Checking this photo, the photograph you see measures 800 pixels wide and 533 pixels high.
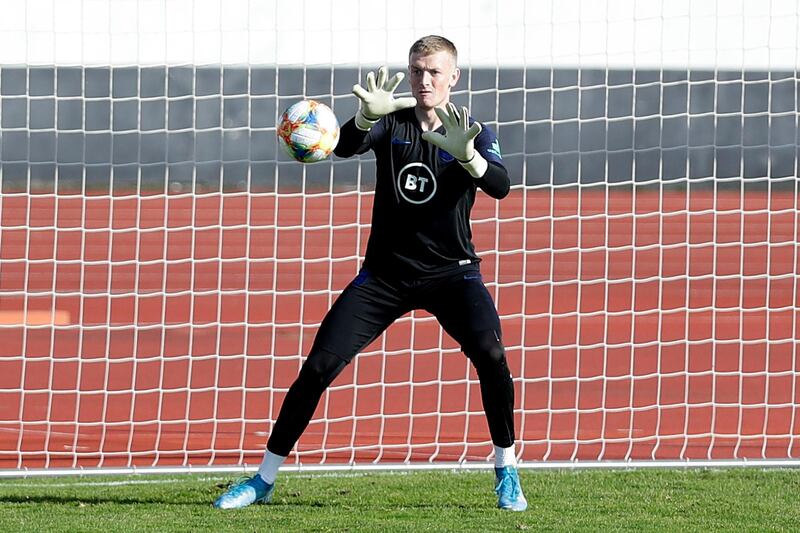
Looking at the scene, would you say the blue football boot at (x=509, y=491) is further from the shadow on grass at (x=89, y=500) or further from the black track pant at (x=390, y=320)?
the shadow on grass at (x=89, y=500)

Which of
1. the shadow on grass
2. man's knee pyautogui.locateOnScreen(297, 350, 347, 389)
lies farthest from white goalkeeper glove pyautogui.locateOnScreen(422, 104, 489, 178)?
the shadow on grass

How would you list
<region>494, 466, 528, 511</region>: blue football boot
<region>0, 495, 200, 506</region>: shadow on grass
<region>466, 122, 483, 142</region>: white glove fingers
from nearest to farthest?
<region>466, 122, 483, 142</region>: white glove fingers → <region>494, 466, 528, 511</region>: blue football boot → <region>0, 495, 200, 506</region>: shadow on grass

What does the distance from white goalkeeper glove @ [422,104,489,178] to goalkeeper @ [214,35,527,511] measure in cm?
17

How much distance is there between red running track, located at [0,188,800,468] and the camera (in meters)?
7.98

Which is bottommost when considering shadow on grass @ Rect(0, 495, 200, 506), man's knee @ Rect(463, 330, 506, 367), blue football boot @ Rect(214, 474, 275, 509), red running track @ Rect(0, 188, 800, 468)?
red running track @ Rect(0, 188, 800, 468)

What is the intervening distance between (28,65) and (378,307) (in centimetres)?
339

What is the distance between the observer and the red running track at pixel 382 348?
26.2ft

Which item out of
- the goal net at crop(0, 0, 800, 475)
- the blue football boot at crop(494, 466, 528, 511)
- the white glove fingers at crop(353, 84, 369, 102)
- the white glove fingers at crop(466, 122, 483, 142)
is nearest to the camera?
the white glove fingers at crop(466, 122, 483, 142)

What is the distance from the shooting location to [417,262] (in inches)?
209

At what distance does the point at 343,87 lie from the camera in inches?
740

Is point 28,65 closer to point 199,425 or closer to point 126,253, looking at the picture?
point 199,425

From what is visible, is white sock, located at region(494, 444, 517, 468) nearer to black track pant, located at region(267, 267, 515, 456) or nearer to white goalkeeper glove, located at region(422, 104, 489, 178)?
black track pant, located at region(267, 267, 515, 456)

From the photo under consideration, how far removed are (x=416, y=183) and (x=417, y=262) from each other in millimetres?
336

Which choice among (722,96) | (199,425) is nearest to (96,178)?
(722,96)
